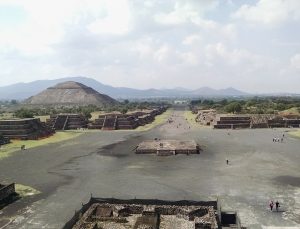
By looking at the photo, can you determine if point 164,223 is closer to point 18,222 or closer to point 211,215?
point 211,215

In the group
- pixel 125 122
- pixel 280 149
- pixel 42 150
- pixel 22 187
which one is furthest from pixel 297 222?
pixel 125 122

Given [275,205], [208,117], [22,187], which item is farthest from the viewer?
[208,117]

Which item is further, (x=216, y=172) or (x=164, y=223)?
(x=216, y=172)

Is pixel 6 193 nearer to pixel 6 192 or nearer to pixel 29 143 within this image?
pixel 6 192

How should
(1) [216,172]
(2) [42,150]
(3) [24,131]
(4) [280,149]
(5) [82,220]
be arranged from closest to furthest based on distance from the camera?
(5) [82,220], (1) [216,172], (4) [280,149], (2) [42,150], (3) [24,131]

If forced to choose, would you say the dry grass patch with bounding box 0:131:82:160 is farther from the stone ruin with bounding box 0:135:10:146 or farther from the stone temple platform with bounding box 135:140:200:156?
the stone temple platform with bounding box 135:140:200:156

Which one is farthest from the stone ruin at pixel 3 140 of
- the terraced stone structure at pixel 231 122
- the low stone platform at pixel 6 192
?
the terraced stone structure at pixel 231 122

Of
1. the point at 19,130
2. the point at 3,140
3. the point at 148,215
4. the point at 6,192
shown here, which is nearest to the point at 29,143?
the point at 3,140

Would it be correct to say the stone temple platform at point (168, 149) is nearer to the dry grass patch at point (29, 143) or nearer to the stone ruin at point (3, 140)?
the dry grass patch at point (29, 143)
